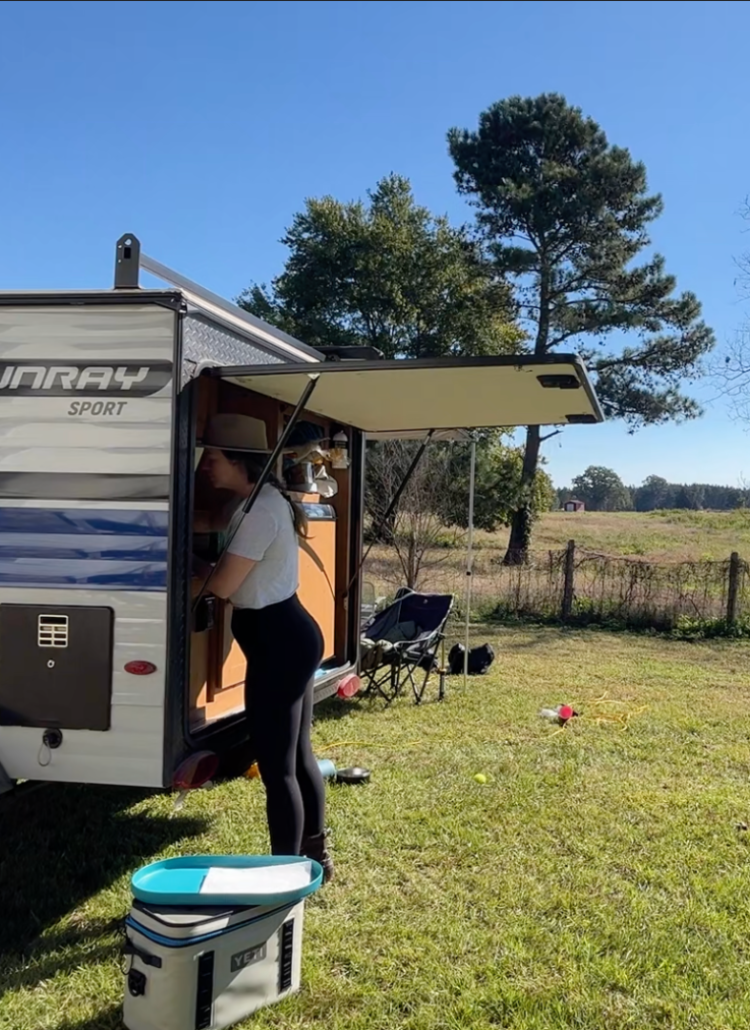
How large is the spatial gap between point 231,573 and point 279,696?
47cm

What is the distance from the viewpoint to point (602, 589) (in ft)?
39.3

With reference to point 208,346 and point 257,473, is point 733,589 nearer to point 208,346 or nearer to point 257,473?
point 257,473

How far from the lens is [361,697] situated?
6.71m

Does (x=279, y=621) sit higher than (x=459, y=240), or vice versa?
(x=459, y=240)

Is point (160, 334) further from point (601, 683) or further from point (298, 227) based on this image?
point (298, 227)

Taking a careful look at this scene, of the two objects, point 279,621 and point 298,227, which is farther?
point 298,227

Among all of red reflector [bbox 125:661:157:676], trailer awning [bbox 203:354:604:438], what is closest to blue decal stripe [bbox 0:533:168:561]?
red reflector [bbox 125:661:157:676]

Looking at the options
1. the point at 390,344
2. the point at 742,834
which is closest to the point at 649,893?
the point at 742,834

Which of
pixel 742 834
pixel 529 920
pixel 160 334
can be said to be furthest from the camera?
pixel 742 834

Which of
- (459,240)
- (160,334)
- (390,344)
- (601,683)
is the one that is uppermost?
(459,240)

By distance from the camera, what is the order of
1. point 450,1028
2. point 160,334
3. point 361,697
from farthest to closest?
1. point 361,697
2. point 160,334
3. point 450,1028

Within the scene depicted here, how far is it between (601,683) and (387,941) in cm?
523

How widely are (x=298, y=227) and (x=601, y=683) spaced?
1448 centimetres

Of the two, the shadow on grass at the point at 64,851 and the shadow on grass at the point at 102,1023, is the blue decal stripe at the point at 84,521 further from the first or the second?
the shadow on grass at the point at 102,1023
